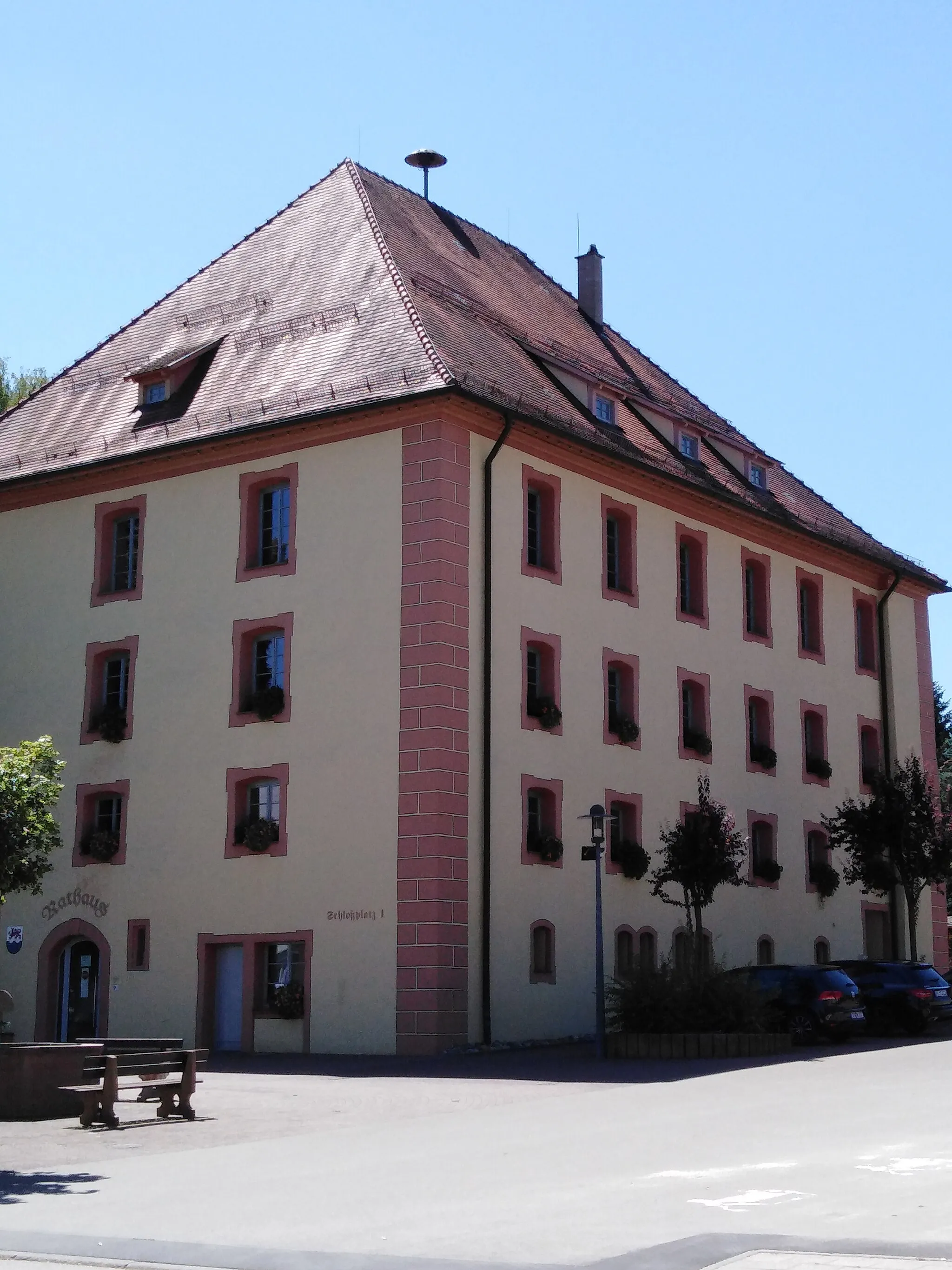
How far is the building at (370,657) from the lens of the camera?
94.9 feet

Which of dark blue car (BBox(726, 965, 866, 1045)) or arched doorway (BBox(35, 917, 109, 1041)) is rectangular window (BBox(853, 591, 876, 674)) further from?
→ arched doorway (BBox(35, 917, 109, 1041))

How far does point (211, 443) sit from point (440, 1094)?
49.2ft

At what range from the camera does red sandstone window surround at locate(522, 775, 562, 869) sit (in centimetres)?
3027

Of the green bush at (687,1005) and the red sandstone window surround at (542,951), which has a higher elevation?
the red sandstone window surround at (542,951)

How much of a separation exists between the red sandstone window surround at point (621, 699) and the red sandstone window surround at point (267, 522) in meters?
6.26

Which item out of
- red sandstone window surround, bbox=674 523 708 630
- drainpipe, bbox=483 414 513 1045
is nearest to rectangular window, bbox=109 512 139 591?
drainpipe, bbox=483 414 513 1045

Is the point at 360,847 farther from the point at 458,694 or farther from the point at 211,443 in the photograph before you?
the point at 211,443

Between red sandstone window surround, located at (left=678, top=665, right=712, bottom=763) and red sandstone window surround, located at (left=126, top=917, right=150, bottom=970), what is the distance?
35.5 feet

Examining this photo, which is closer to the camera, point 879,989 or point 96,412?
point 879,989

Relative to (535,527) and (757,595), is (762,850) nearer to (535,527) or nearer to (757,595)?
(757,595)

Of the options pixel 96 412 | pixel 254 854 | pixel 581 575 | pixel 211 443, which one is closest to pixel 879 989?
pixel 581 575

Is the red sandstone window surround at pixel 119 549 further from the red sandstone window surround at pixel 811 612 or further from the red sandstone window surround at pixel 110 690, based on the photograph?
the red sandstone window surround at pixel 811 612

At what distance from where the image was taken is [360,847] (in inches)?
1134

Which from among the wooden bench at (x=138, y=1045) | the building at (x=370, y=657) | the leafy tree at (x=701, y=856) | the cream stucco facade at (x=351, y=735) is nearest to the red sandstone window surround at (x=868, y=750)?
the building at (x=370, y=657)
